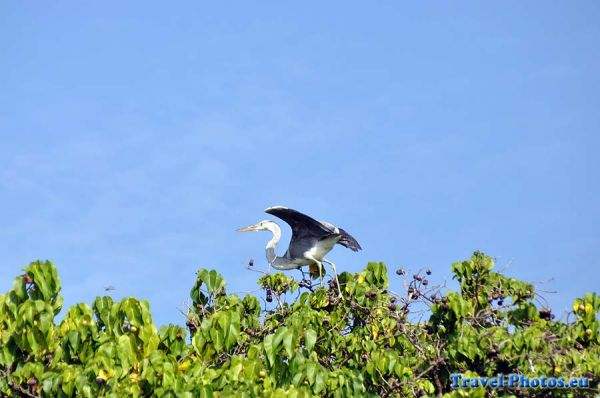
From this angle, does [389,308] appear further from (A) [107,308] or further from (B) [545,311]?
(A) [107,308]

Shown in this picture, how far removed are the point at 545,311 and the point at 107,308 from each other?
3812 millimetres

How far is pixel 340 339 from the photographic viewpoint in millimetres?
9211

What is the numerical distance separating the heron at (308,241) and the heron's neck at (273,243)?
287 mm

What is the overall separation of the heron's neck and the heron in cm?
29

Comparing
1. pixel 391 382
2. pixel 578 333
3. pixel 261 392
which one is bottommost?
pixel 261 392

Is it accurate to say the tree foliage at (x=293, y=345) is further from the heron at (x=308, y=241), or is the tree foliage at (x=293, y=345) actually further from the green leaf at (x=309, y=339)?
the heron at (x=308, y=241)

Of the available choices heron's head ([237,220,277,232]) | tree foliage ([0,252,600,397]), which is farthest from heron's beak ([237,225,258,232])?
tree foliage ([0,252,600,397])

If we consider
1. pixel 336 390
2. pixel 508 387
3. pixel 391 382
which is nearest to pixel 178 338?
pixel 336 390

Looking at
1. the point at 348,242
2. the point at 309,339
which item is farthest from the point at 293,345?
the point at 348,242

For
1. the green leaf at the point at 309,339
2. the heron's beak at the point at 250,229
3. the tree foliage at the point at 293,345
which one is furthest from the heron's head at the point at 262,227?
the green leaf at the point at 309,339

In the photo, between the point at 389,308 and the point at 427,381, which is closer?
the point at 427,381

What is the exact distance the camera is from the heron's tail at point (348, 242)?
11780 millimetres

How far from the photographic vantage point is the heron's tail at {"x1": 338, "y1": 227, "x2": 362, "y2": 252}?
11780 mm

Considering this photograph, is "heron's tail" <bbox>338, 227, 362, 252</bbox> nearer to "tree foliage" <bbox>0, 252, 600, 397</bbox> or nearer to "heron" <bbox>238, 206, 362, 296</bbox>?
"heron" <bbox>238, 206, 362, 296</bbox>
